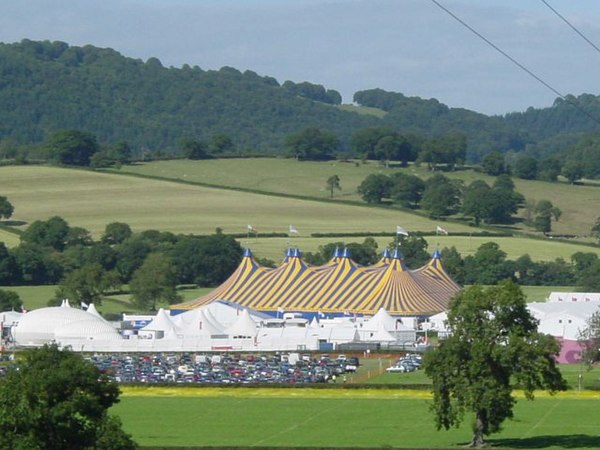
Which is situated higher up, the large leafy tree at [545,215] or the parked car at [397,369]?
the large leafy tree at [545,215]

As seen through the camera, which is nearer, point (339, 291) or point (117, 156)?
point (339, 291)

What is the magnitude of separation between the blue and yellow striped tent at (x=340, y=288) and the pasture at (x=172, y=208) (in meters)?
38.0

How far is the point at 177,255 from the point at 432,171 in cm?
6258

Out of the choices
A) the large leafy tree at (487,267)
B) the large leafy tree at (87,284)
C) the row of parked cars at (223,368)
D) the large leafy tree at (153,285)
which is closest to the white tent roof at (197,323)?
the row of parked cars at (223,368)

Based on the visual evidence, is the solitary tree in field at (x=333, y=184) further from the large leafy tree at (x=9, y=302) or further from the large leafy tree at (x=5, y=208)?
the large leafy tree at (x=9, y=302)

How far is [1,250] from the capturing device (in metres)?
132

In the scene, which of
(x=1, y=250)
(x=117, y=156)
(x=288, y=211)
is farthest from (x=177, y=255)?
(x=117, y=156)

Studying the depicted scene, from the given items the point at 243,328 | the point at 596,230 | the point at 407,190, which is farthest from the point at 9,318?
the point at 407,190

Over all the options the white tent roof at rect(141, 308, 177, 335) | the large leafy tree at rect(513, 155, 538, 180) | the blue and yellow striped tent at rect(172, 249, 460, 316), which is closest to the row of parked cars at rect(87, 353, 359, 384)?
the white tent roof at rect(141, 308, 177, 335)

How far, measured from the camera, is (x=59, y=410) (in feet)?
143

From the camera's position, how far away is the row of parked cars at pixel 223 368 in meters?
76.9

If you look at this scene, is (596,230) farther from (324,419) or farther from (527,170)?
(324,419)

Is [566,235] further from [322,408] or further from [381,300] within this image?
[322,408]

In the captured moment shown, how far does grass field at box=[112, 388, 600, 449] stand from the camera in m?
54.5
